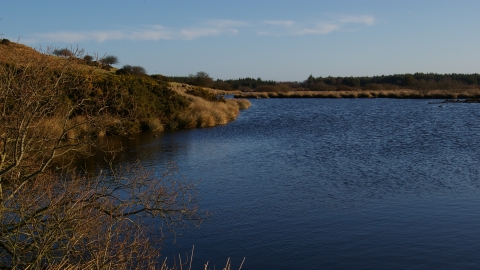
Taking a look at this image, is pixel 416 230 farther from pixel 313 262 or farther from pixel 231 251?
pixel 231 251

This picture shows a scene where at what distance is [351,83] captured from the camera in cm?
12862

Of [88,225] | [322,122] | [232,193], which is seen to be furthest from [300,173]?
[322,122]

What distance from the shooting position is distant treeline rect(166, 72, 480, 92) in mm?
90456

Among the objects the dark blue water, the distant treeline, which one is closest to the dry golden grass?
the dark blue water

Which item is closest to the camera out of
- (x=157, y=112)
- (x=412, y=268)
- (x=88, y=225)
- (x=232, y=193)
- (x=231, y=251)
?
(x=88, y=225)

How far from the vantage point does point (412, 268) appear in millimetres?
9812

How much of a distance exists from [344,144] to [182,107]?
14709 millimetres

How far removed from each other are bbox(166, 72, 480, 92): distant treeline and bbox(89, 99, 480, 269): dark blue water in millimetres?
55556

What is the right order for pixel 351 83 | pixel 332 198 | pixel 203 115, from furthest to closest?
pixel 351 83 → pixel 203 115 → pixel 332 198

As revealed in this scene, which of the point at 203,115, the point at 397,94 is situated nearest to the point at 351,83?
the point at 397,94

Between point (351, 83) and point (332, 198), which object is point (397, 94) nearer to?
point (351, 83)

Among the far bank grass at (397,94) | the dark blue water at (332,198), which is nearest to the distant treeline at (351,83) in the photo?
the far bank grass at (397,94)

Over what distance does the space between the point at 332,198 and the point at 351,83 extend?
118m

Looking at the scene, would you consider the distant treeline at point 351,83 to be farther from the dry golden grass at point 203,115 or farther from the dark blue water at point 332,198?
the dark blue water at point 332,198
